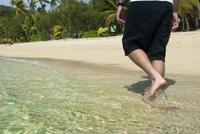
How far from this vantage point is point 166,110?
14.0 ft

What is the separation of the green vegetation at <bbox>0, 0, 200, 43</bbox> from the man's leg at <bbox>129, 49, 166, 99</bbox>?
2542 centimetres

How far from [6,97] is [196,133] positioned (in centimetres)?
248

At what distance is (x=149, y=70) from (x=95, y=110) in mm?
701

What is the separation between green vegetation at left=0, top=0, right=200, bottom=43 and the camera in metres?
33.2

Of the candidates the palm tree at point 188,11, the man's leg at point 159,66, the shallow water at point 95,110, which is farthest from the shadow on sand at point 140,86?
the palm tree at point 188,11

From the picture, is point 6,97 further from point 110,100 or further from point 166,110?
→ point 166,110

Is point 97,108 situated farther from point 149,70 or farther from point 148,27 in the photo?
point 148,27

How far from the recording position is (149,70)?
4.56m

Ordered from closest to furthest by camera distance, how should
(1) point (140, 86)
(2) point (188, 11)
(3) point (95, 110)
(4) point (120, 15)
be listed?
(3) point (95, 110) → (4) point (120, 15) → (1) point (140, 86) → (2) point (188, 11)

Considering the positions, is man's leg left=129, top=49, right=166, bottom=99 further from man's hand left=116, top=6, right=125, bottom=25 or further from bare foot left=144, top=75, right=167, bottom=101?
man's hand left=116, top=6, right=125, bottom=25

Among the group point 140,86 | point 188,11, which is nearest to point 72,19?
point 188,11

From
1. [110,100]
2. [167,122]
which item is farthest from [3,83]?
[167,122]

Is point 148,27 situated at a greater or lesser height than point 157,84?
greater

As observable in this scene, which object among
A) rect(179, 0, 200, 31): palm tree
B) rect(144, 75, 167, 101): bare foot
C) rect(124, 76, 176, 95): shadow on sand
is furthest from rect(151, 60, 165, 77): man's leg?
rect(179, 0, 200, 31): palm tree
